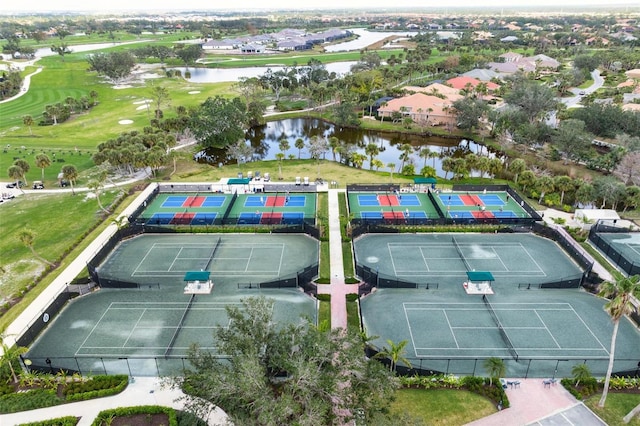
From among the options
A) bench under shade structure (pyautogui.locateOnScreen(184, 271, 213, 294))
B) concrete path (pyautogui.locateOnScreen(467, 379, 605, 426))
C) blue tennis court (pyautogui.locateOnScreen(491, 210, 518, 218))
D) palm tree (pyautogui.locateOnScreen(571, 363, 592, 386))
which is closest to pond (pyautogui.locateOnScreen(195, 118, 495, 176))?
blue tennis court (pyautogui.locateOnScreen(491, 210, 518, 218))

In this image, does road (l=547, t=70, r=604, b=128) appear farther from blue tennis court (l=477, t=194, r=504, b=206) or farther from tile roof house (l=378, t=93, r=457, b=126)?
blue tennis court (l=477, t=194, r=504, b=206)

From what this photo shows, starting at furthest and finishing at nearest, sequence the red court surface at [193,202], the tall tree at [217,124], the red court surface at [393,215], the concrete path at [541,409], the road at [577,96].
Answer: the road at [577,96] → the tall tree at [217,124] → the red court surface at [193,202] → the red court surface at [393,215] → the concrete path at [541,409]

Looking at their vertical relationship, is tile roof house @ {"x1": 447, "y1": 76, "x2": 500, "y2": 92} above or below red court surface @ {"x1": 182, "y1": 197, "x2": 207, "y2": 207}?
above

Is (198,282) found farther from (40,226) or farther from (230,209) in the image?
(40,226)

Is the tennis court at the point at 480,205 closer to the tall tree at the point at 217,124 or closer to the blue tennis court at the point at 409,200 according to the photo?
the blue tennis court at the point at 409,200

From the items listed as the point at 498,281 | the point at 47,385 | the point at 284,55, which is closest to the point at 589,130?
the point at 498,281

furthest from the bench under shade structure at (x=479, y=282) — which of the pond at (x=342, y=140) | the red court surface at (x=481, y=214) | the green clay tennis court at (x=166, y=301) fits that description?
the pond at (x=342, y=140)
